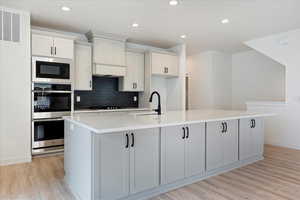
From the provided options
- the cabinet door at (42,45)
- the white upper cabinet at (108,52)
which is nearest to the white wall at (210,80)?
the white upper cabinet at (108,52)

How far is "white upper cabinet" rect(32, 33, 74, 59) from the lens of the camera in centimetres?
355

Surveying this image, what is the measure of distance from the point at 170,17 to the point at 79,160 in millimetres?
2831

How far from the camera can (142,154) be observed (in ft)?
Answer: 6.88

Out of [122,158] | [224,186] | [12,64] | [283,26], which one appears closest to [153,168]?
[122,158]

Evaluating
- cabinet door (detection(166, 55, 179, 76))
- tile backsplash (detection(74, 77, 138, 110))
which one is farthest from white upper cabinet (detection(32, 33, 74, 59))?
cabinet door (detection(166, 55, 179, 76))

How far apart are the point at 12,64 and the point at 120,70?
6.87 ft

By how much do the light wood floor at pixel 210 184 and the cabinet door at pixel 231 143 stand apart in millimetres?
197

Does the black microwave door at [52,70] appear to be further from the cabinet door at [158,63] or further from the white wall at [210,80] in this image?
the white wall at [210,80]

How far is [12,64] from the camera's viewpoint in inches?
129

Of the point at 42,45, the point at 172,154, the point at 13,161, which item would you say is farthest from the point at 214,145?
the point at 42,45

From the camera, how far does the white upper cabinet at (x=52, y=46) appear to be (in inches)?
140

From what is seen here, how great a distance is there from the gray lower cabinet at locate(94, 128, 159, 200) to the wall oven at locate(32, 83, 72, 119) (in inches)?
92.6

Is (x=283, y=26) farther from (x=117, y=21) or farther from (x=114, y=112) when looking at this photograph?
(x=114, y=112)

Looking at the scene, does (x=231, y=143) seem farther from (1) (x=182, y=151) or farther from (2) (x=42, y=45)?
(2) (x=42, y=45)
